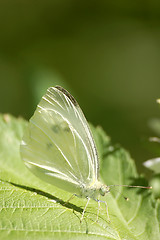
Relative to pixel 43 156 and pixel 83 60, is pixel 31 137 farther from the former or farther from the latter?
pixel 83 60

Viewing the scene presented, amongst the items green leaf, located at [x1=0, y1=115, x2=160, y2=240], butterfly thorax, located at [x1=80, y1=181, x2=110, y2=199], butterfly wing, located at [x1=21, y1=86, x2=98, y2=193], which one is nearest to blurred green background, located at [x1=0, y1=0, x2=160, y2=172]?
green leaf, located at [x1=0, y1=115, x2=160, y2=240]

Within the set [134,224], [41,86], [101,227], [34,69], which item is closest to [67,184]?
[101,227]

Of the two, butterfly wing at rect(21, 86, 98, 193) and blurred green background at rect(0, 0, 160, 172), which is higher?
blurred green background at rect(0, 0, 160, 172)

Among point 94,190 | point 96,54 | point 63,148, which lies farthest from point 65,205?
point 96,54

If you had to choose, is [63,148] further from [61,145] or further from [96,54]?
[96,54]

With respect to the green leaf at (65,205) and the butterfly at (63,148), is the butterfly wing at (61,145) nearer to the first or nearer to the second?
the butterfly at (63,148)

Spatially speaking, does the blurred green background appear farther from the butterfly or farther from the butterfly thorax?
the butterfly thorax
